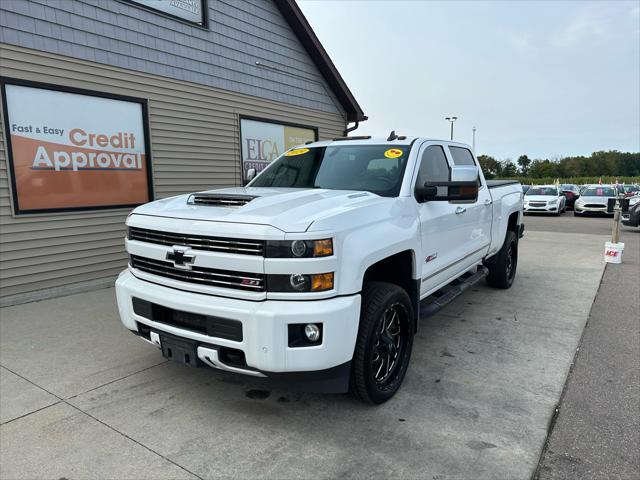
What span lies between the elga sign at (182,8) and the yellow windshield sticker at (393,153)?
538cm

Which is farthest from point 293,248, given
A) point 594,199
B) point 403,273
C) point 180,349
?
point 594,199

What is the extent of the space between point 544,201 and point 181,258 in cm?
2200

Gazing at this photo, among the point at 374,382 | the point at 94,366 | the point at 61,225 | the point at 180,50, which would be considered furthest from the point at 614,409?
the point at 180,50

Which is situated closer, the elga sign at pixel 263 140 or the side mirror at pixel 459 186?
the side mirror at pixel 459 186

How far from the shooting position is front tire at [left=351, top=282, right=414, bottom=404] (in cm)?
296

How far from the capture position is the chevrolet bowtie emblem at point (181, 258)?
291 cm

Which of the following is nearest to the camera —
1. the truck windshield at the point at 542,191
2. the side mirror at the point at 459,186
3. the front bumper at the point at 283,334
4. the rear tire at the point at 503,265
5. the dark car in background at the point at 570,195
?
the front bumper at the point at 283,334

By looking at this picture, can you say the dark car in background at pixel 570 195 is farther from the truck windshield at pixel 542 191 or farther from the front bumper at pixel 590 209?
the front bumper at pixel 590 209

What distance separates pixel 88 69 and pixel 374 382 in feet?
19.8

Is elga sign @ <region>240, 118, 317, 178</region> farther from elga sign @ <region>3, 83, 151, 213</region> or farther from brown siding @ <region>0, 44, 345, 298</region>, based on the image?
elga sign @ <region>3, 83, 151, 213</region>

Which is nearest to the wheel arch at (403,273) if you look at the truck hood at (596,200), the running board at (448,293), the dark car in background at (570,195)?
the running board at (448,293)

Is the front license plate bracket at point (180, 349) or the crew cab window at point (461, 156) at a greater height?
the crew cab window at point (461, 156)

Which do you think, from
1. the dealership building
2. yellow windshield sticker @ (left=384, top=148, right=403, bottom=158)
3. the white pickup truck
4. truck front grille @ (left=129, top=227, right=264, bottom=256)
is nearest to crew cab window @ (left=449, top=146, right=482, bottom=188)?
the white pickup truck

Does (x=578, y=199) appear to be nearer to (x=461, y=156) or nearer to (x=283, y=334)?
(x=461, y=156)
